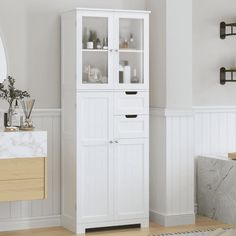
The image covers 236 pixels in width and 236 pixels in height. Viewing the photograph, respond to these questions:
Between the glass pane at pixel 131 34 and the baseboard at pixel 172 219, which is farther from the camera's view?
the baseboard at pixel 172 219

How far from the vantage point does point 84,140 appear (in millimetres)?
5395

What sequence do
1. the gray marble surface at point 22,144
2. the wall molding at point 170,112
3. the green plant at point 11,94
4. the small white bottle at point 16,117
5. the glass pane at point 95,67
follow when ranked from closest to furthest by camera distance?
1. the gray marble surface at point 22,144
2. the green plant at point 11,94
3. the small white bottle at point 16,117
4. the glass pane at point 95,67
5. the wall molding at point 170,112

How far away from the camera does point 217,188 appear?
596 centimetres

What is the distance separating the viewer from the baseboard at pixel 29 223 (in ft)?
18.0

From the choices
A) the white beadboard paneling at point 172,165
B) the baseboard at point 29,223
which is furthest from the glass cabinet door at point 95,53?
the baseboard at point 29,223

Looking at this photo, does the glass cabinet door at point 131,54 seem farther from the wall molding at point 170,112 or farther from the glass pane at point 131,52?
the wall molding at point 170,112

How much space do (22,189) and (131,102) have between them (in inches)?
48.4

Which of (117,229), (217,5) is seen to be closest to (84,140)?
(117,229)

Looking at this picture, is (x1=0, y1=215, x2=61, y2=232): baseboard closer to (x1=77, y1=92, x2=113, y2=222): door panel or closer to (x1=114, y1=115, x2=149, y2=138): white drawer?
(x1=77, y1=92, x2=113, y2=222): door panel

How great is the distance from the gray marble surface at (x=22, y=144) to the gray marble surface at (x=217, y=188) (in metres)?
1.74

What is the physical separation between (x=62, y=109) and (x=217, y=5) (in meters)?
1.91

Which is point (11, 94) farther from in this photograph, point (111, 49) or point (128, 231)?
point (128, 231)

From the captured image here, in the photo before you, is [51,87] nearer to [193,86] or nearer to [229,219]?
[193,86]

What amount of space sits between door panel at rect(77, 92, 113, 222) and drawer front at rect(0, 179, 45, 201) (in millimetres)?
410
